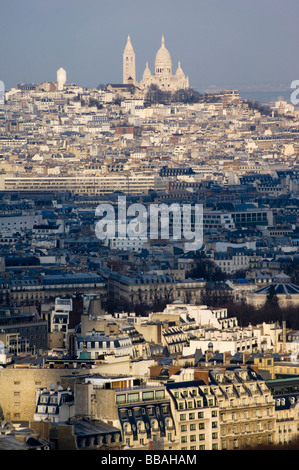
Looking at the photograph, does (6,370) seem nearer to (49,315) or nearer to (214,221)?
(49,315)

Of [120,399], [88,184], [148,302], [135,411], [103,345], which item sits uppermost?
[88,184]

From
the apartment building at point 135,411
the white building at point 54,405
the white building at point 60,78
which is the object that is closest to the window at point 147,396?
the apartment building at point 135,411

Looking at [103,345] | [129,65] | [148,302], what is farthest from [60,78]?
[103,345]

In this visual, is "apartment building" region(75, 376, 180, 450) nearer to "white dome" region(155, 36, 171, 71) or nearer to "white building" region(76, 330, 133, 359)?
"white building" region(76, 330, 133, 359)

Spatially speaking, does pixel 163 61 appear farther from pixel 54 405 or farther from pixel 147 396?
A: pixel 147 396

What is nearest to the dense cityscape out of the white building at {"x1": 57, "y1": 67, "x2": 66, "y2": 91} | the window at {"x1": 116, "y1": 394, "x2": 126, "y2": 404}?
the window at {"x1": 116, "y1": 394, "x2": 126, "y2": 404}
